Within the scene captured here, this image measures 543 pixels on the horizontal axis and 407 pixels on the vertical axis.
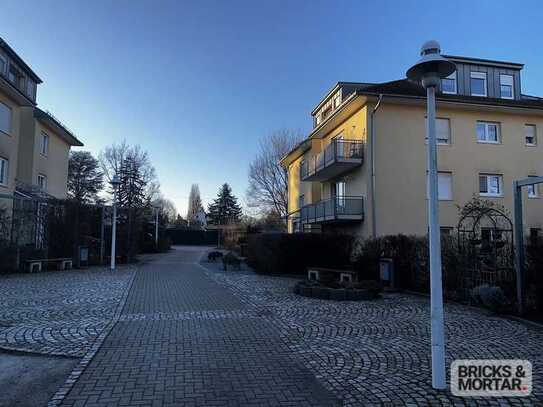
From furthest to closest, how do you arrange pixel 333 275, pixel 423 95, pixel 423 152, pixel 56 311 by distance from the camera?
pixel 423 152
pixel 423 95
pixel 333 275
pixel 56 311

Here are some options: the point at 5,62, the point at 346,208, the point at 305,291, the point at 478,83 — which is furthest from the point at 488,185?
the point at 5,62

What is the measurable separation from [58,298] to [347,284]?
7.84 metres

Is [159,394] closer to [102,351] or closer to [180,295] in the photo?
[102,351]

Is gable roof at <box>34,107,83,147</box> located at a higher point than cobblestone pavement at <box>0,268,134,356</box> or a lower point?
higher

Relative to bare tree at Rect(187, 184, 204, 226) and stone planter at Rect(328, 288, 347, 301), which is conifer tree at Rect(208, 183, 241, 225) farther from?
stone planter at Rect(328, 288, 347, 301)

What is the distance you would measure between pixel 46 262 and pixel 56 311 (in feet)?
37.4

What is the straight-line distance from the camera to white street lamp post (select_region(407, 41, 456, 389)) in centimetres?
476

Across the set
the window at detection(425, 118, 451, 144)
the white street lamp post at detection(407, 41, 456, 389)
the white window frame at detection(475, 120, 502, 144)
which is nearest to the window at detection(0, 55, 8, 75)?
the window at detection(425, 118, 451, 144)

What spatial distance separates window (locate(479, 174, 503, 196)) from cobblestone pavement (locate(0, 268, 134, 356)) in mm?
19000

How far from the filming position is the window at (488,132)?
24159 millimetres

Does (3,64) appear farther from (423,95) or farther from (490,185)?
(490,185)

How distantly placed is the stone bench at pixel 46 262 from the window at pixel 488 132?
22.2 m

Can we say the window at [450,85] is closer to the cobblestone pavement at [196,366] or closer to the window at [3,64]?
the cobblestone pavement at [196,366]

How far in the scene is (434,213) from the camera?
4848 mm
